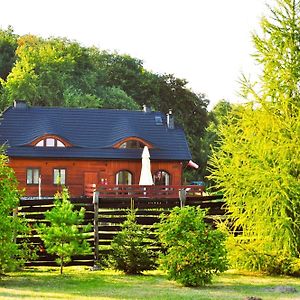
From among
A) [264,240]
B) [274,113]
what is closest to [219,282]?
[264,240]

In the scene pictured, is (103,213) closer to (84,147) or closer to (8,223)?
(8,223)

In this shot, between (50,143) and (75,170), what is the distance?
2.23 metres

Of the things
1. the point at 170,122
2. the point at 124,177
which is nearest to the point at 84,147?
the point at 124,177

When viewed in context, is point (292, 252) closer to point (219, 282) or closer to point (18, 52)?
point (219, 282)

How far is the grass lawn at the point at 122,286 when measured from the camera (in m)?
12.3

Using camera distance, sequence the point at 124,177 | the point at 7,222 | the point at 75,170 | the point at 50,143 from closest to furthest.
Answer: the point at 7,222 → the point at 75,170 → the point at 50,143 → the point at 124,177

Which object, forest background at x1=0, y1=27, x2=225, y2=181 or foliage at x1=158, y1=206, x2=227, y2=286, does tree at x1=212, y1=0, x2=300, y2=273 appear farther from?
forest background at x1=0, y1=27, x2=225, y2=181

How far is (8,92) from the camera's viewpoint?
61031mm

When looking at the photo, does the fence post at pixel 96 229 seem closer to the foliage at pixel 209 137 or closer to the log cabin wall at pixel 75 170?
the log cabin wall at pixel 75 170

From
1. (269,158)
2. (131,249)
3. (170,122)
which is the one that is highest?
(170,122)

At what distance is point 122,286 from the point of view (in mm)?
13539

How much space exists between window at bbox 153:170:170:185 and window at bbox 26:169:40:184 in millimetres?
7065

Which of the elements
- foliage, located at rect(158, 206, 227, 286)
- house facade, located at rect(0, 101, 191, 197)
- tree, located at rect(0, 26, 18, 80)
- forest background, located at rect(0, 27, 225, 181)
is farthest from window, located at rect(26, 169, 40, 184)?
tree, located at rect(0, 26, 18, 80)

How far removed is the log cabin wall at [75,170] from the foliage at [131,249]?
25317 mm
